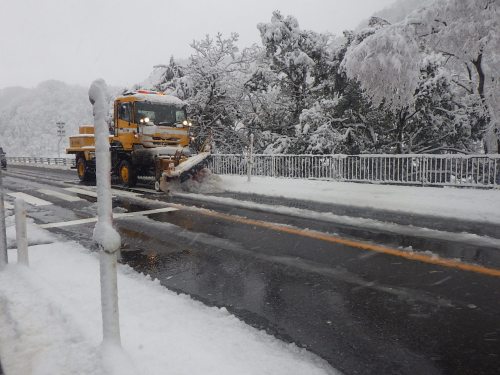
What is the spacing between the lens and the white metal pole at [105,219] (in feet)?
7.57

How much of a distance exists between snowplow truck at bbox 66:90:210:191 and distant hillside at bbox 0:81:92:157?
346ft

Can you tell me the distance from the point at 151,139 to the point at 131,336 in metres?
10.8

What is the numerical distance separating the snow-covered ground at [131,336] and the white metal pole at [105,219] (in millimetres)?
235

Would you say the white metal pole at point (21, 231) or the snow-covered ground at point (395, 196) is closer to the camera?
the white metal pole at point (21, 231)

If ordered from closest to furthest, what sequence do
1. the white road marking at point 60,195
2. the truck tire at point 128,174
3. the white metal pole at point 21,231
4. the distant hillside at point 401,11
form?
1. the white metal pole at point 21,231
2. the white road marking at point 60,195
3. the truck tire at point 128,174
4. the distant hillside at point 401,11

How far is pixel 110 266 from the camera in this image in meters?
2.36

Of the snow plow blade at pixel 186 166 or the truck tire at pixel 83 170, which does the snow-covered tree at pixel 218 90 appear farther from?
the snow plow blade at pixel 186 166

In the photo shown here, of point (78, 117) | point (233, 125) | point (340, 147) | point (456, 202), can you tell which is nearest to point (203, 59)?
point (233, 125)

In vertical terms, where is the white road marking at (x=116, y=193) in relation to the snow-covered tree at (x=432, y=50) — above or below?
below

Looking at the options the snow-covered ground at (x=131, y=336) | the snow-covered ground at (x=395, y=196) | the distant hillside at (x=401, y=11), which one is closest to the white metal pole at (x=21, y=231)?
the snow-covered ground at (x=131, y=336)

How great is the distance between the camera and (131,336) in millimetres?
2750

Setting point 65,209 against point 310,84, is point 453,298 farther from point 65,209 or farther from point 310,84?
point 310,84

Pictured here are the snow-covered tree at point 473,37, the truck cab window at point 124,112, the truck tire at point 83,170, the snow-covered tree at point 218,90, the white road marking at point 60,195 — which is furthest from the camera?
the snow-covered tree at point 218,90

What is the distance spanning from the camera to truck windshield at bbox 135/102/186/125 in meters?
13.1
